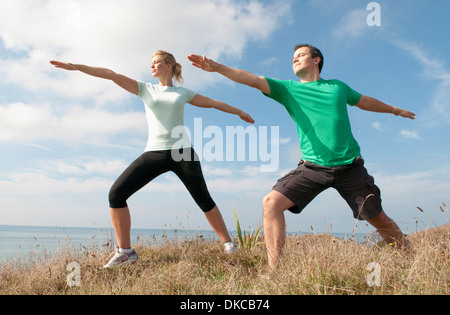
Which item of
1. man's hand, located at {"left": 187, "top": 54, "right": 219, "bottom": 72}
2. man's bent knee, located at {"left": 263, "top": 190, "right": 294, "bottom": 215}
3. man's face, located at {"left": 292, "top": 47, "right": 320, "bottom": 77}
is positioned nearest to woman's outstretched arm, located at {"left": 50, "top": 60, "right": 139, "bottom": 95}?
man's hand, located at {"left": 187, "top": 54, "right": 219, "bottom": 72}

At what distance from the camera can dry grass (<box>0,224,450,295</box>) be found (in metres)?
2.91

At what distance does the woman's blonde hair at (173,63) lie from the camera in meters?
4.94

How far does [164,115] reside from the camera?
459 centimetres

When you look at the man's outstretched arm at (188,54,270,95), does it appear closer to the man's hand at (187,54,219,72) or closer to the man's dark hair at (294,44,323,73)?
the man's hand at (187,54,219,72)

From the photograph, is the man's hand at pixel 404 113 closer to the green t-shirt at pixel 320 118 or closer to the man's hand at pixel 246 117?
the green t-shirt at pixel 320 118

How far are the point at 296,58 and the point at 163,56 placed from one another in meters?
1.95

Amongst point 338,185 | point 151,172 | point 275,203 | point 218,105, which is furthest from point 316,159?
point 151,172

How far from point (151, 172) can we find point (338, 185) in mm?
2292

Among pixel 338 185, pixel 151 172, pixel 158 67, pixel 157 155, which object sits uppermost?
pixel 158 67

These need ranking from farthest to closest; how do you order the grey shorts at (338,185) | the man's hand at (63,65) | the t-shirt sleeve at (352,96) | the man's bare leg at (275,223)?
1. the man's hand at (63,65)
2. the t-shirt sleeve at (352,96)
3. the grey shorts at (338,185)
4. the man's bare leg at (275,223)

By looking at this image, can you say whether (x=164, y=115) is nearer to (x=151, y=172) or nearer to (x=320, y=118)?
(x=151, y=172)

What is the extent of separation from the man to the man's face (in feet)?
0.04

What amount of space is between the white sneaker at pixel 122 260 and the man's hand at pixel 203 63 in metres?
2.68

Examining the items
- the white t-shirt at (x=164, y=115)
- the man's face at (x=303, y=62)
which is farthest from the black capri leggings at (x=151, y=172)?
the man's face at (x=303, y=62)
